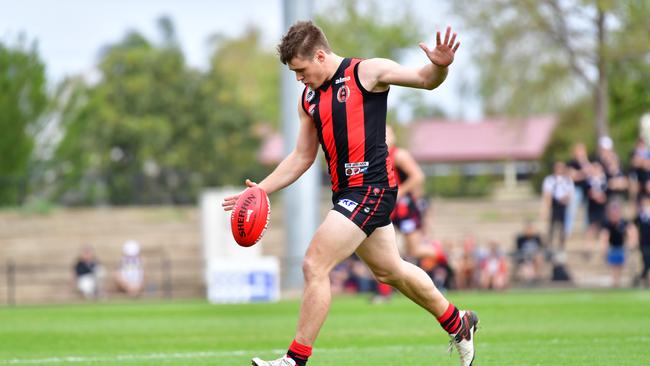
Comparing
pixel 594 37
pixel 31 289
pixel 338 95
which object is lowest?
pixel 31 289

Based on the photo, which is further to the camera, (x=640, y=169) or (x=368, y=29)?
(x=368, y=29)

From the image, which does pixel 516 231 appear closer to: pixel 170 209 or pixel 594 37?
pixel 594 37

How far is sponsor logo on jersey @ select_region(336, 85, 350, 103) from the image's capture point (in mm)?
7270

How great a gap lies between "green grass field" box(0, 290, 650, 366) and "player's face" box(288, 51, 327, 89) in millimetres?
2334

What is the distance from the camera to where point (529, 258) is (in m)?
24.0

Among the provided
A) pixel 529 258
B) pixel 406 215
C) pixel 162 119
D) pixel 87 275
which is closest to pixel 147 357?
pixel 406 215

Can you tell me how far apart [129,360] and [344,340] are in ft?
8.34

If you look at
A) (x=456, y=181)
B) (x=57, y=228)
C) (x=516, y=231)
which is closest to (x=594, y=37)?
(x=516, y=231)

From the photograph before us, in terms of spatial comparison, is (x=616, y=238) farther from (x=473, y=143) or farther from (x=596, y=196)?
(x=473, y=143)

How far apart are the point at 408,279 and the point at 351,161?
0.87m

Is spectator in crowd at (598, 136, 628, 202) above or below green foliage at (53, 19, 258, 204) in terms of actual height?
below

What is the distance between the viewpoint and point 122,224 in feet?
116

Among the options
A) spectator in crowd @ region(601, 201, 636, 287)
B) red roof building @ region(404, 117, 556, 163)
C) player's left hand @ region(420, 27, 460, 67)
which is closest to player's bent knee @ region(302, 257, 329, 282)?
player's left hand @ region(420, 27, 460, 67)

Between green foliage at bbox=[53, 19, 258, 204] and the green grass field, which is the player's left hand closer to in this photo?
the green grass field
